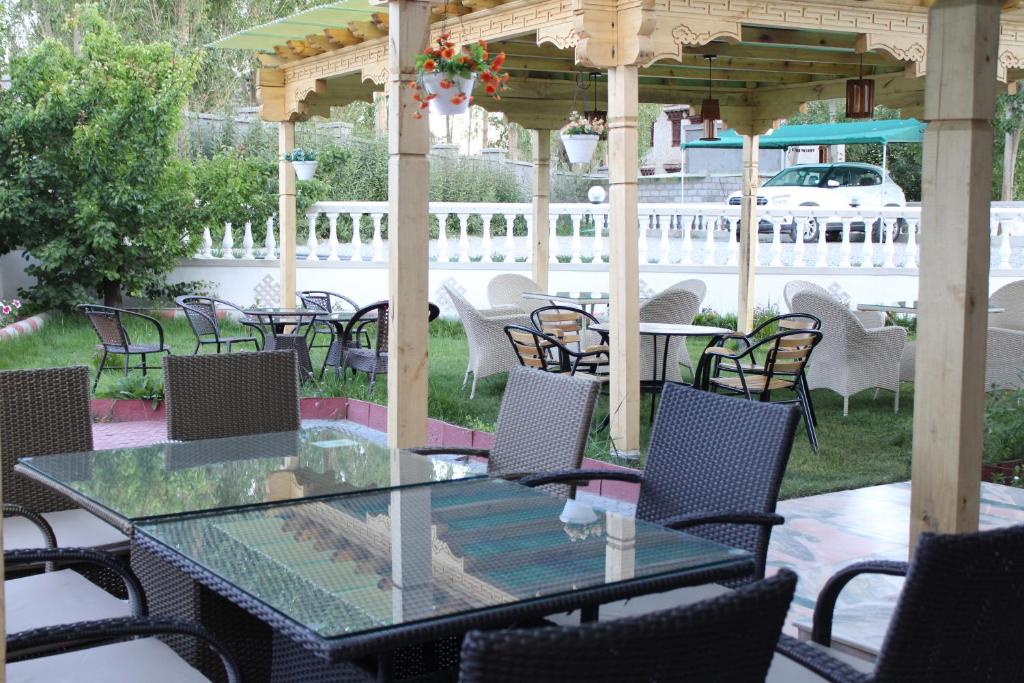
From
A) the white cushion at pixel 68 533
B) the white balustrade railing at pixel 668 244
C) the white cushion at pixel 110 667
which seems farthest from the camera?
the white balustrade railing at pixel 668 244

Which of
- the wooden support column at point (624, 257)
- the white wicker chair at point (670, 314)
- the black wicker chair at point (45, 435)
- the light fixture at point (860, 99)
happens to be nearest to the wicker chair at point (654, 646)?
the black wicker chair at point (45, 435)

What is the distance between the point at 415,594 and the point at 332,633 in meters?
0.25

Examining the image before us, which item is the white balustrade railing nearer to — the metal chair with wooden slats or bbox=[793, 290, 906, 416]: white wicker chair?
bbox=[793, 290, 906, 416]: white wicker chair

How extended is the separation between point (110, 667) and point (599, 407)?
6181 millimetres

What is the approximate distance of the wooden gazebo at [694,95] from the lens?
2.98m

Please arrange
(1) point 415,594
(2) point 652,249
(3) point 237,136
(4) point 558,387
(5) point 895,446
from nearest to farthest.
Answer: (1) point 415,594 → (4) point 558,387 → (5) point 895,446 → (2) point 652,249 → (3) point 237,136

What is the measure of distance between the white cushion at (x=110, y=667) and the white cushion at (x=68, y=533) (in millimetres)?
864

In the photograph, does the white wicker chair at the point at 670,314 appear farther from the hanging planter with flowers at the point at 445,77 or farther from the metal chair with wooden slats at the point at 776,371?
the hanging planter with flowers at the point at 445,77

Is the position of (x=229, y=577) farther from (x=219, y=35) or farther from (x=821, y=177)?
(x=219, y=35)

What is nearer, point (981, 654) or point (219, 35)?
point (981, 654)

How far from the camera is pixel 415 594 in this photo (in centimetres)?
219

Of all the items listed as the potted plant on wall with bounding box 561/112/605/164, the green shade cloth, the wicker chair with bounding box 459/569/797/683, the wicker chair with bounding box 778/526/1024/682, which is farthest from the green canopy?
the wicker chair with bounding box 459/569/797/683

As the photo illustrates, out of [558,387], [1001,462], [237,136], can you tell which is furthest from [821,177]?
[558,387]

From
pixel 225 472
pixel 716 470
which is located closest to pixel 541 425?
pixel 716 470
